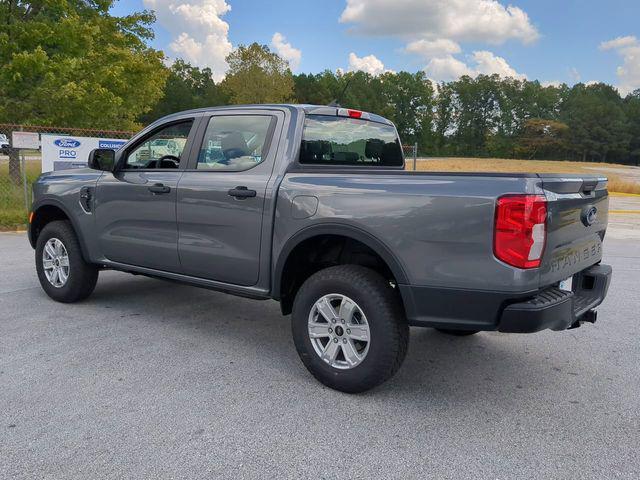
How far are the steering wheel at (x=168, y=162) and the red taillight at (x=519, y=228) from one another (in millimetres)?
2682

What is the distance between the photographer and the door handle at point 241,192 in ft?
12.6

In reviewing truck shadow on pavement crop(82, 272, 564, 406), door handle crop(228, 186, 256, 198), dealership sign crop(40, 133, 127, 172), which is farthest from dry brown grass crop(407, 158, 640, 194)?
door handle crop(228, 186, 256, 198)

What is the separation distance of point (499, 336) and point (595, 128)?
3879 inches

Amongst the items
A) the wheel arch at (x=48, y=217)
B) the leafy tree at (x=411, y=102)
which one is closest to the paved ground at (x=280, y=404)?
the wheel arch at (x=48, y=217)

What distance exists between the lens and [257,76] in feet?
194

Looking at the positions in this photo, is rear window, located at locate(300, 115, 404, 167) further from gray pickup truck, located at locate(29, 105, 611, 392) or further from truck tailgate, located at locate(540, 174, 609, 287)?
truck tailgate, located at locate(540, 174, 609, 287)

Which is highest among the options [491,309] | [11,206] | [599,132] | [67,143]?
[599,132]

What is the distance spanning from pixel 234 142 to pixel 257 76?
5766 cm

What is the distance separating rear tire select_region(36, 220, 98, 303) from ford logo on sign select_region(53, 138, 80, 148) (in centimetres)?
625

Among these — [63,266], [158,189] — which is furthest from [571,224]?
[63,266]

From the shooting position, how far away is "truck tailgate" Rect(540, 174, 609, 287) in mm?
2949

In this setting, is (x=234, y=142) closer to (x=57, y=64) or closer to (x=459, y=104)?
(x=57, y=64)

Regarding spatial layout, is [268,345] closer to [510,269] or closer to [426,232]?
[426,232]

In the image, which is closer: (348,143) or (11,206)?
(348,143)
